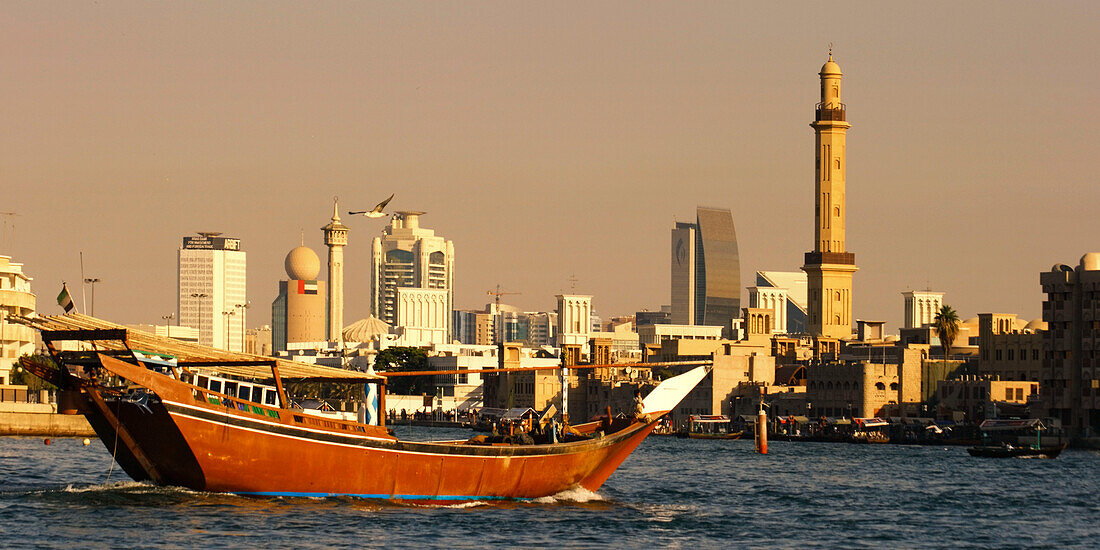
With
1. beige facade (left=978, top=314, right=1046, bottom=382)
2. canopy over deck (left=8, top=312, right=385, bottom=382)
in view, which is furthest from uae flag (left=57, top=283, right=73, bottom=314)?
beige facade (left=978, top=314, right=1046, bottom=382)

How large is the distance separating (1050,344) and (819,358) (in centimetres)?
4830

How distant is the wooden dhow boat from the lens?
49344 mm

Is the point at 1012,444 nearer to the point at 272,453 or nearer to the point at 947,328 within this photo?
the point at 947,328

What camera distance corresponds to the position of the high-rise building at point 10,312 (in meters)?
133

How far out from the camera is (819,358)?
7092 inches

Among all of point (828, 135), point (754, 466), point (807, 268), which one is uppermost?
point (828, 135)

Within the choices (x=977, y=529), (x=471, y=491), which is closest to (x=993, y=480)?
(x=977, y=529)

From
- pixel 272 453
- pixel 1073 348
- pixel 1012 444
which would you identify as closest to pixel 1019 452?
pixel 1012 444

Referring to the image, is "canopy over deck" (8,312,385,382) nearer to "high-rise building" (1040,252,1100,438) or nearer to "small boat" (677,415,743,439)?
"high-rise building" (1040,252,1100,438)

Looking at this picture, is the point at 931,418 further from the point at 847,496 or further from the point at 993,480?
the point at 847,496

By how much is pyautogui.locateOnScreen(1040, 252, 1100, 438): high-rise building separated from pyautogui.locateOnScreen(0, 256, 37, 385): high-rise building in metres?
83.0

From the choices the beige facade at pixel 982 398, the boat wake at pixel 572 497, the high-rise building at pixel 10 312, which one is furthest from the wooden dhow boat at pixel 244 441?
the beige facade at pixel 982 398

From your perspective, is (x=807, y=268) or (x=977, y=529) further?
(x=807, y=268)

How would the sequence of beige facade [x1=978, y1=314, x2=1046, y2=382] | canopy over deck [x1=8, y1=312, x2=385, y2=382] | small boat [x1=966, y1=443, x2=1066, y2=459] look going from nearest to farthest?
canopy over deck [x1=8, y1=312, x2=385, y2=382] < small boat [x1=966, y1=443, x2=1066, y2=459] < beige facade [x1=978, y1=314, x2=1046, y2=382]
